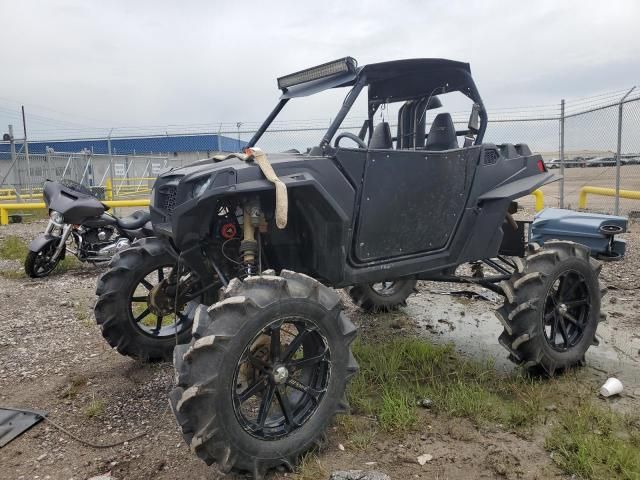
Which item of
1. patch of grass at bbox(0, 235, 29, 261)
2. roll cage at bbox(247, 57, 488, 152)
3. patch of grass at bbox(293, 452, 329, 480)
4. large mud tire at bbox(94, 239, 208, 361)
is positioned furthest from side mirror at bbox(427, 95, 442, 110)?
patch of grass at bbox(0, 235, 29, 261)

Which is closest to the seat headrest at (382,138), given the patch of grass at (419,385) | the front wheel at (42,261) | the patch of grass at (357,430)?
the patch of grass at (419,385)

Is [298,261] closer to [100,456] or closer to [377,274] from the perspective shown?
[377,274]

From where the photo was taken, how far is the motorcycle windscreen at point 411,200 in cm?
348

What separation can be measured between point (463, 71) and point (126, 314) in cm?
311

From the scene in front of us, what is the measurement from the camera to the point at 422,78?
161 inches

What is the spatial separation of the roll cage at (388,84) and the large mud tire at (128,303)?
3.90 feet

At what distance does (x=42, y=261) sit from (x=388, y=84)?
562 centimetres

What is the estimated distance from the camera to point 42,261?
744 cm

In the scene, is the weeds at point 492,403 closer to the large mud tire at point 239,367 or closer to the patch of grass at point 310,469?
the patch of grass at point 310,469

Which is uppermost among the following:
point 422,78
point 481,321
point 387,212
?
point 422,78

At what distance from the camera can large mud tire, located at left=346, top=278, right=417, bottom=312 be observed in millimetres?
5496

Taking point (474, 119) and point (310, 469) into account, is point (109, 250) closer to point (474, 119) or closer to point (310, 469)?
point (474, 119)

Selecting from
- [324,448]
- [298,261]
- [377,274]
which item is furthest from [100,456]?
[377,274]

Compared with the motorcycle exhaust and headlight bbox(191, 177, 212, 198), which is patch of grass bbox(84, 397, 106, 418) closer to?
headlight bbox(191, 177, 212, 198)
